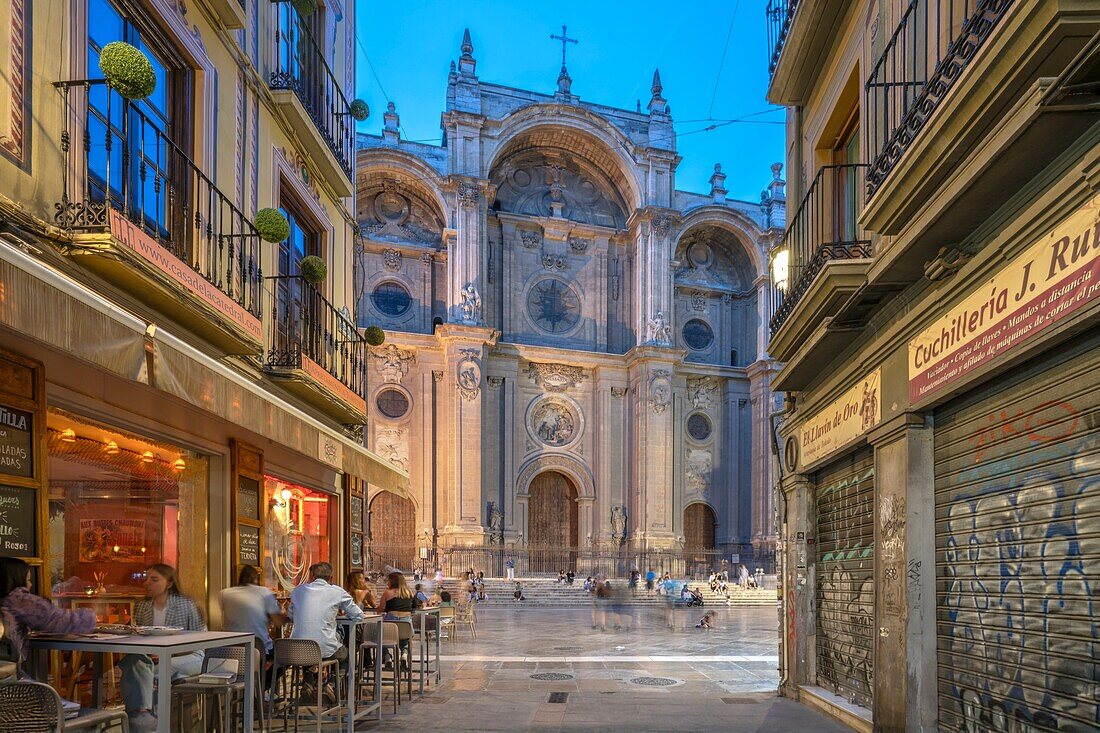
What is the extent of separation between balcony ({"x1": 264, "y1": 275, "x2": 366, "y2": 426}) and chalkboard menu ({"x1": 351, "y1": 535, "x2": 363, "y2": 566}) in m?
2.05

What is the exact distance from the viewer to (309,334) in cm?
1146

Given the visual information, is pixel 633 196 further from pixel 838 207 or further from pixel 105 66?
pixel 105 66

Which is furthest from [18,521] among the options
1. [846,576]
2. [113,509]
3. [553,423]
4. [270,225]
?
[553,423]

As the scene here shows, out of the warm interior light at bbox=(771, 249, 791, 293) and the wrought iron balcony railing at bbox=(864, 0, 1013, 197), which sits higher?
the wrought iron balcony railing at bbox=(864, 0, 1013, 197)

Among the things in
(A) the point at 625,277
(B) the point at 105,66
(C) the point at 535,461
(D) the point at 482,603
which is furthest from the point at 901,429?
(A) the point at 625,277

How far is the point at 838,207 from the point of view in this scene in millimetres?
9688

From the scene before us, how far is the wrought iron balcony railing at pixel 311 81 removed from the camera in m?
10.8

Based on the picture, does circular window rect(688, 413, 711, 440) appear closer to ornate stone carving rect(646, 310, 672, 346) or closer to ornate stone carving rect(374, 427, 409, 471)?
ornate stone carving rect(646, 310, 672, 346)

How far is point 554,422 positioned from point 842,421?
96.3 feet

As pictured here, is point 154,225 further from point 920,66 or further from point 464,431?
point 464,431

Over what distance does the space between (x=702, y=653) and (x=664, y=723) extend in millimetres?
7274

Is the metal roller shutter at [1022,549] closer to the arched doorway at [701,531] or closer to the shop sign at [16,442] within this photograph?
the shop sign at [16,442]

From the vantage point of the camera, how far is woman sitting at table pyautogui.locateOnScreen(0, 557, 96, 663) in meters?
4.68

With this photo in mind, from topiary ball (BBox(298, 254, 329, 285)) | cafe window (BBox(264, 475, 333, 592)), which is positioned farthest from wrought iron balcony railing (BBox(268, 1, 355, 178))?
cafe window (BBox(264, 475, 333, 592))
